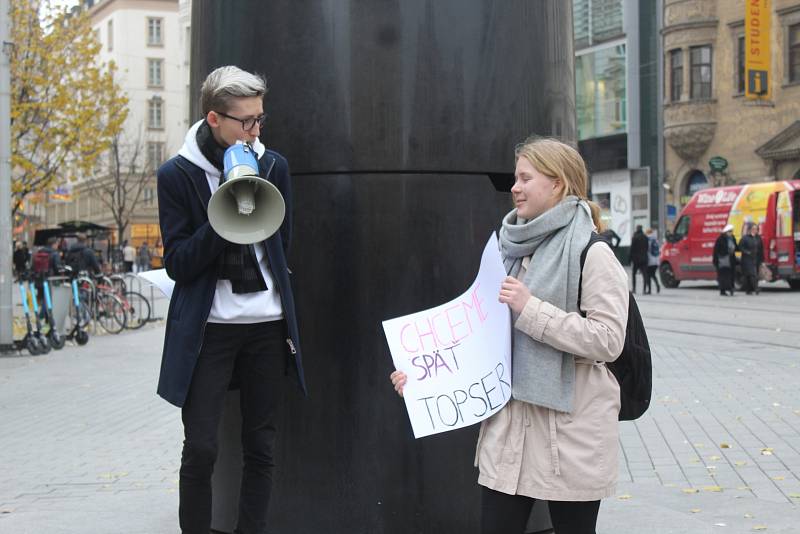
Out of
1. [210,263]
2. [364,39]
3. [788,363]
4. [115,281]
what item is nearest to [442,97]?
[364,39]

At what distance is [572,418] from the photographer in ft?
11.0

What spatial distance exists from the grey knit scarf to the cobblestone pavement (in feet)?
6.90

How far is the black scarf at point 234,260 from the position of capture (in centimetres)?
392

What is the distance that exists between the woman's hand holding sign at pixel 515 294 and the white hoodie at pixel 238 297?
98cm

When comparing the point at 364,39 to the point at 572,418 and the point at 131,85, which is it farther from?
the point at 131,85

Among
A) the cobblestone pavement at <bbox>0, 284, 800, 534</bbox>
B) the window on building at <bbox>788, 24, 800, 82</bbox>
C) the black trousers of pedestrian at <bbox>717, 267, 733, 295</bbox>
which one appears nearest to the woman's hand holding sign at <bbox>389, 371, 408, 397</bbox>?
the cobblestone pavement at <bbox>0, 284, 800, 534</bbox>

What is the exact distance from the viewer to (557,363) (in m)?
3.37

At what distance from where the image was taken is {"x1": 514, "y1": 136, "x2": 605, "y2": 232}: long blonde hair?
341cm

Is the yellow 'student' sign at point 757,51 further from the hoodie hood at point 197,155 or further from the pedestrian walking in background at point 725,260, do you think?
the hoodie hood at point 197,155

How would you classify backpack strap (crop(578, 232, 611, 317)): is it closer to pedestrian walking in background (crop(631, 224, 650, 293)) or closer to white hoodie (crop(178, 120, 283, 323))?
white hoodie (crop(178, 120, 283, 323))

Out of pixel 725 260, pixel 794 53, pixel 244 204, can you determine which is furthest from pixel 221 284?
pixel 794 53

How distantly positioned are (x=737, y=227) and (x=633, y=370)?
1065 inches

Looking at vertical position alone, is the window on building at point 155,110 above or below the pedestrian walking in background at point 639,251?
above

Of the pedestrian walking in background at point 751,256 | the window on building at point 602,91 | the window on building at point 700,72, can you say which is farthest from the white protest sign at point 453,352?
the window on building at point 602,91
